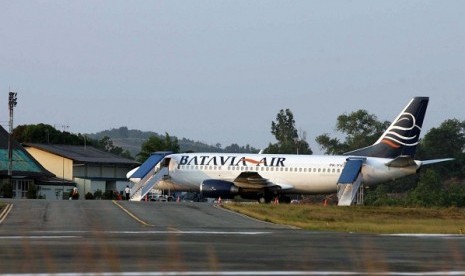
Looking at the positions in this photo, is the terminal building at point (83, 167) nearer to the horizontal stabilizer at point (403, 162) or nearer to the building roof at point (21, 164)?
the building roof at point (21, 164)

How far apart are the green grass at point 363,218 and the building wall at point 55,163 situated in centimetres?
5011

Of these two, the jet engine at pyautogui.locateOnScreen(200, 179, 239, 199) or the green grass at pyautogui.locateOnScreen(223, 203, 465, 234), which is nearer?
the green grass at pyautogui.locateOnScreen(223, 203, 465, 234)

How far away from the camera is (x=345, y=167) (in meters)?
65.9

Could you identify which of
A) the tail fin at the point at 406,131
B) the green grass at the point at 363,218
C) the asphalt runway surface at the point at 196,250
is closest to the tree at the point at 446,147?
the tail fin at the point at 406,131

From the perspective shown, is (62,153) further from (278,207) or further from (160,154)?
(278,207)

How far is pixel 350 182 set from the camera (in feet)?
211

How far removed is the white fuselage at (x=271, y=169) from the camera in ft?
219

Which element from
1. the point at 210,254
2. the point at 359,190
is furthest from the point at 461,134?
the point at 210,254

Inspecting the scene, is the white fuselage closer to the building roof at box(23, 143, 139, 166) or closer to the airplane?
the airplane

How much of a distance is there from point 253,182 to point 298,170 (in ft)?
10.0

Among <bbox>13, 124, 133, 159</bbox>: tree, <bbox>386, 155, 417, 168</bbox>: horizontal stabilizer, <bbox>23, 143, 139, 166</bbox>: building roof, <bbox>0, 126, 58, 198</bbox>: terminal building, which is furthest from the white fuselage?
<bbox>13, 124, 133, 159</bbox>: tree

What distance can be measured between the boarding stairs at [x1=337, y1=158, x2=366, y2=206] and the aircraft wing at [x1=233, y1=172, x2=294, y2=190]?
4.00m

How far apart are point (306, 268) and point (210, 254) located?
3877 mm

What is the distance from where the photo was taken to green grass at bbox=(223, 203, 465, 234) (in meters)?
40.0
